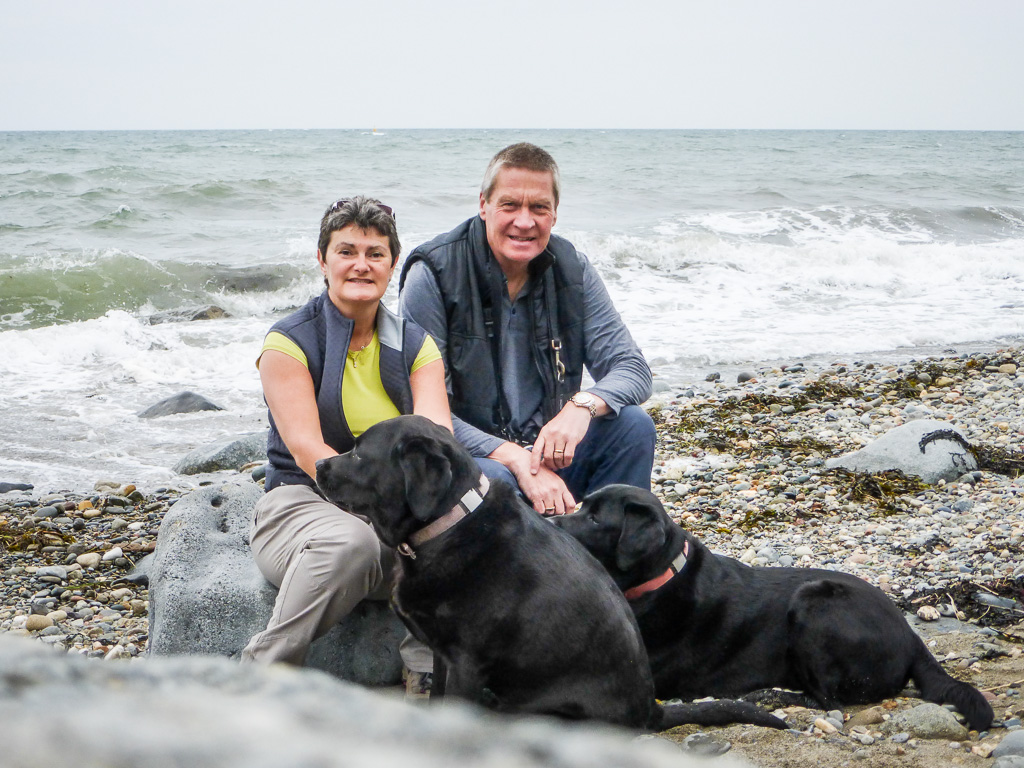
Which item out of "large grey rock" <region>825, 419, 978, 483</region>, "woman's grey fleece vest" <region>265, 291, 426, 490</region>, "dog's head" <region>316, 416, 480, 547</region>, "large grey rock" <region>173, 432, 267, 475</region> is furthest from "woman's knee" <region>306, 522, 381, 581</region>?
"large grey rock" <region>173, 432, 267, 475</region>

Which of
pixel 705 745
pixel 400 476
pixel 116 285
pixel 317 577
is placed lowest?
pixel 705 745

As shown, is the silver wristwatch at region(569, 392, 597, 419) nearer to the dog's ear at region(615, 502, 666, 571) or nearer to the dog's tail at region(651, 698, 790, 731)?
the dog's ear at region(615, 502, 666, 571)

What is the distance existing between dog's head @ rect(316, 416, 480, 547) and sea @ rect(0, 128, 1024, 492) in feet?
15.0

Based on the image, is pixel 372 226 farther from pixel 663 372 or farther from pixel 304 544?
pixel 663 372

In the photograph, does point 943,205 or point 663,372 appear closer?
point 663,372

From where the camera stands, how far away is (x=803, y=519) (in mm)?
6031

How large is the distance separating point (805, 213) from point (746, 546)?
850 inches

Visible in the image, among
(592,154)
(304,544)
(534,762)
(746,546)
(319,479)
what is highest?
(592,154)

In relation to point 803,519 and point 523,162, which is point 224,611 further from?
point 803,519

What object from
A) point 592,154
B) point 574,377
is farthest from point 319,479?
point 592,154

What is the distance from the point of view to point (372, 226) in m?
4.07

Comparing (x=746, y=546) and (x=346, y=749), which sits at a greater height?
(x=346, y=749)

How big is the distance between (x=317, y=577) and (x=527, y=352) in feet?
5.77

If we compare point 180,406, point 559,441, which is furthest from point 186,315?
point 559,441
